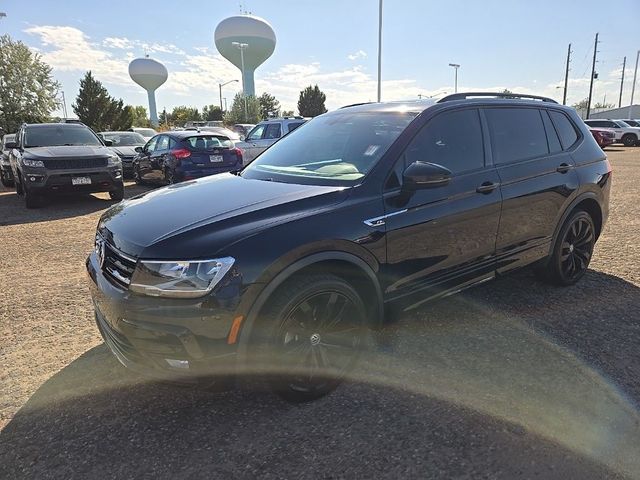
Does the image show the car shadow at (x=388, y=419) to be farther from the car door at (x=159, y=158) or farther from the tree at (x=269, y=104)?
the tree at (x=269, y=104)

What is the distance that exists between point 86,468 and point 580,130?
473 centimetres

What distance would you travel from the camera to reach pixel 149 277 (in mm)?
2355

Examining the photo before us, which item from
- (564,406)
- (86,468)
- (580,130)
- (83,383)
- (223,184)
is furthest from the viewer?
(580,130)

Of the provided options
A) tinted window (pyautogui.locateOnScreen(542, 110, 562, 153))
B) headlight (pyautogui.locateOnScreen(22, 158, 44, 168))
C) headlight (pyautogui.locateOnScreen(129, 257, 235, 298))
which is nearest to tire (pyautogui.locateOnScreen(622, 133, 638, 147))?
tinted window (pyautogui.locateOnScreen(542, 110, 562, 153))

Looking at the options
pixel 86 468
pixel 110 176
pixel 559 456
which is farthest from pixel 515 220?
pixel 110 176

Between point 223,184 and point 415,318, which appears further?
point 415,318

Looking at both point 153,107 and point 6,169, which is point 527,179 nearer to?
point 6,169

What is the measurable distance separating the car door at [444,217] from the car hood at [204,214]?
0.48m

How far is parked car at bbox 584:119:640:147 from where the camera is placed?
29.5m

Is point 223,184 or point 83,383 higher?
point 223,184

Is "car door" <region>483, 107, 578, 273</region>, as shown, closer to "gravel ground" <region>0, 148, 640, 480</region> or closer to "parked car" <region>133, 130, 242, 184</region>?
"gravel ground" <region>0, 148, 640, 480</region>

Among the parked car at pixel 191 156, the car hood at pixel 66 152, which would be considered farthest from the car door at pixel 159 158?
the car hood at pixel 66 152

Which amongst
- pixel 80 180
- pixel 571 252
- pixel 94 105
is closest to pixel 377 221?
pixel 571 252

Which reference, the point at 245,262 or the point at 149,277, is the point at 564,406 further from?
the point at 149,277
